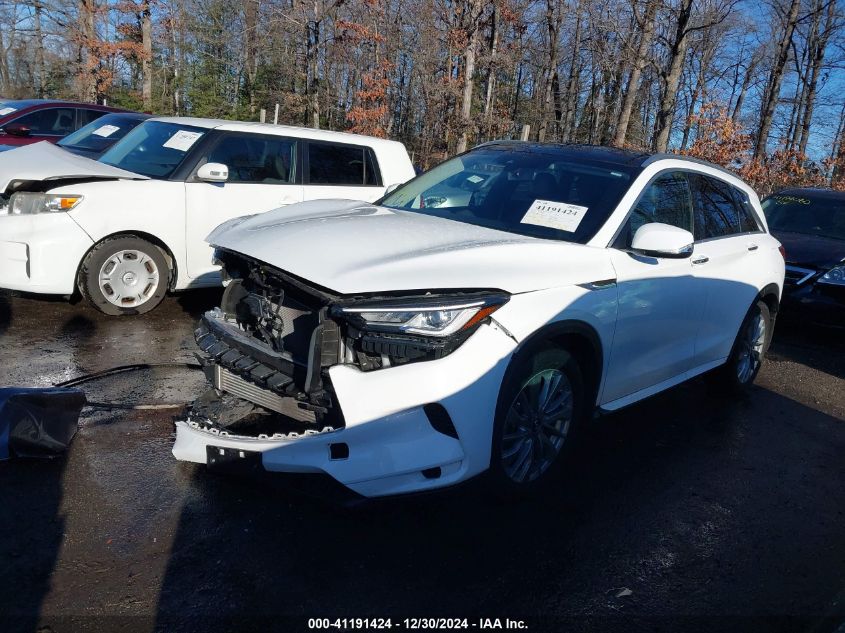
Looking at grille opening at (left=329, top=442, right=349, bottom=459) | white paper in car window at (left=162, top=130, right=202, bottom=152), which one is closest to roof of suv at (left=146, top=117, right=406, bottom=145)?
white paper in car window at (left=162, top=130, right=202, bottom=152)

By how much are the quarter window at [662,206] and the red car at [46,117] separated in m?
10.00

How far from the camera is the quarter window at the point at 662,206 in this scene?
3.93 meters

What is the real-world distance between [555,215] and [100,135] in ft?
19.6

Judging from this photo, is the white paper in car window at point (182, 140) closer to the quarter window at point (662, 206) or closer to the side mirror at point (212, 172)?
the side mirror at point (212, 172)

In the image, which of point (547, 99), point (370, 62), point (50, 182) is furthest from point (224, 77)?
point (50, 182)

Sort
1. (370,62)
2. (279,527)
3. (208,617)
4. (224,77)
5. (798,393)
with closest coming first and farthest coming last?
(208,617) < (279,527) < (798,393) < (370,62) < (224,77)

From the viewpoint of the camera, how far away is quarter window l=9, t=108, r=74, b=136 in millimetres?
11164

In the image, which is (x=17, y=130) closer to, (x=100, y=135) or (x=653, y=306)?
(x=100, y=135)

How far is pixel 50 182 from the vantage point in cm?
556

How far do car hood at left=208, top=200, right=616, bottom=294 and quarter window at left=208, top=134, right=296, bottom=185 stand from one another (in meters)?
2.92

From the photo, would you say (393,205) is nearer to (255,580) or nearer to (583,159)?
(583,159)

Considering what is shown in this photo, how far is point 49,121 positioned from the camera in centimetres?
1137

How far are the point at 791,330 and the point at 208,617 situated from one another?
8609mm

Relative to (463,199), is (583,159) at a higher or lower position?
higher
